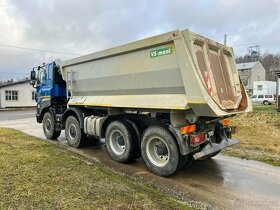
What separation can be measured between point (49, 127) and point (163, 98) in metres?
6.03

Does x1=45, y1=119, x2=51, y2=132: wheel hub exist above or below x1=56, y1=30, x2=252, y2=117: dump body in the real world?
below

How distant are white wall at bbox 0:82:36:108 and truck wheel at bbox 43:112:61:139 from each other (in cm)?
3042

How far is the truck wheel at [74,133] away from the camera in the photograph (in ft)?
28.7

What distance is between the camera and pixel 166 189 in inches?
207

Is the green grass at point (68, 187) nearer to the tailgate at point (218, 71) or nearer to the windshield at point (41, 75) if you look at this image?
the tailgate at point (218, 71)

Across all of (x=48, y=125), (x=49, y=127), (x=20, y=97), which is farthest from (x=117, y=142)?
(x=20, y=97)

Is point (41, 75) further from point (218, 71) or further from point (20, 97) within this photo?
point (20, 97)

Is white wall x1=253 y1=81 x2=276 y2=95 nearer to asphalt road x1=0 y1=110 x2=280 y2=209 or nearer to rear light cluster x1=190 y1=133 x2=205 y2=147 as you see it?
asphalt road x1=0 y1=110 x2=280 y2=209

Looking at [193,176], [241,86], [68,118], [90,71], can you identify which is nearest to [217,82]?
[241,86]

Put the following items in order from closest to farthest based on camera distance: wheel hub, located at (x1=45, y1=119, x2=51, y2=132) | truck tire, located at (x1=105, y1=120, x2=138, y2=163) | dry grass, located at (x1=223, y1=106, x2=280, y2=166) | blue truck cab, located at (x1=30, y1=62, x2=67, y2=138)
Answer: truck tire, located at (x1=105, y1=120, x2=138, y2=163)
dry grass, located at (x1=223, y1=106, x2=280, y2=166)
blue truck cab, located at (x1=30, y1=62, x2=67, y2=138)
wheel hub, located at (x1=45, y1=119, x2=51, y2=132)

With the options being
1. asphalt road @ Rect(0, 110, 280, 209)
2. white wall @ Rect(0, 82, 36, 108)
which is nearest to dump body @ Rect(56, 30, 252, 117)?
asphalt road @ Rect(0, 110, 280, 209)

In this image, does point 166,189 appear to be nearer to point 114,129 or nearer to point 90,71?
point 114,129

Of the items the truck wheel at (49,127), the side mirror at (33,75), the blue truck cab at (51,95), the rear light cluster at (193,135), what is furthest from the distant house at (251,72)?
the rear light cluster at (193,135)

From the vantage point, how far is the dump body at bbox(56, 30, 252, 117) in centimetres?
543
